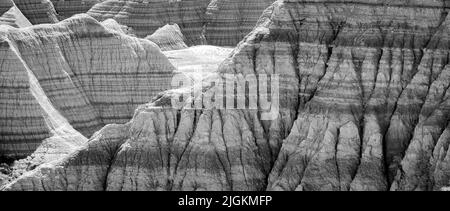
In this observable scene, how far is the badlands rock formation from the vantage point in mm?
135500

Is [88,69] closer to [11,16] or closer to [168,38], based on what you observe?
[11,16]

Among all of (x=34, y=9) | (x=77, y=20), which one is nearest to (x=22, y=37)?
(x=77, y=20)

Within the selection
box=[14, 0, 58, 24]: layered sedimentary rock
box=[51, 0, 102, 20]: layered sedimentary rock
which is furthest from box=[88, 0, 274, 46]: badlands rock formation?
box=[14, 0, 58, 24]: layered sedimentary rock

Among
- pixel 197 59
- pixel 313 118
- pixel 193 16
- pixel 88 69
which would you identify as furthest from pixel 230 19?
pixel 313 118

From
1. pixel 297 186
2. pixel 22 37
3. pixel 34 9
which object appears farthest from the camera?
pixel 34 9

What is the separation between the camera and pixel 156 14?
13875 centimetres

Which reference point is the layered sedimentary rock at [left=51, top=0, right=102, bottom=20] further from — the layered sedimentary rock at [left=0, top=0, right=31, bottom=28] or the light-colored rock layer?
the light-colored rock layer

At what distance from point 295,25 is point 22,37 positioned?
28.7 m

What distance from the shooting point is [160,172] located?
78.2m

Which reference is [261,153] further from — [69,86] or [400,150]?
[69,86]

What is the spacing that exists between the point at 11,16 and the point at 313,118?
4432 centimetres

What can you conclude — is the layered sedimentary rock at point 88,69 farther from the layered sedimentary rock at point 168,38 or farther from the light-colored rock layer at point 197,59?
the layered sedimentary rock at point 168,38

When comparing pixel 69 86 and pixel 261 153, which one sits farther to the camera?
pixel 69 86

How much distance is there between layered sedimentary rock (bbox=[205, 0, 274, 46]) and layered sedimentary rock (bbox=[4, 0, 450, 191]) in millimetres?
54262
